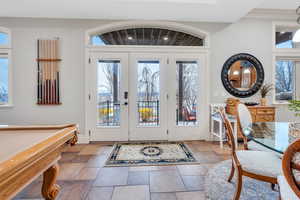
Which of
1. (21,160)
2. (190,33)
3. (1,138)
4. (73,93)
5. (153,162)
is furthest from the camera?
(190,33)

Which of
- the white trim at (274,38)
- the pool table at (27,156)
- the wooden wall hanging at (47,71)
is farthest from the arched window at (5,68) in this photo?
the white trim at (274,38)

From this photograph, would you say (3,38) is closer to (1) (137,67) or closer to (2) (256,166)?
(1) (137,67)

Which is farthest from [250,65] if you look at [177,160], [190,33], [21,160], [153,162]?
→ [21,160]

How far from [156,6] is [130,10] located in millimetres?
545

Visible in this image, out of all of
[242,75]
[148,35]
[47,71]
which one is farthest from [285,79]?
[47,71]

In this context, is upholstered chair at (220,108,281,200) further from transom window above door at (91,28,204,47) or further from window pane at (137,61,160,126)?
transom window above door at (91,28,204,47)

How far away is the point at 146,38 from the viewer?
404 centimetres

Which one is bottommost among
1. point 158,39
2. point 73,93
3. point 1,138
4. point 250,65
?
point 1,138

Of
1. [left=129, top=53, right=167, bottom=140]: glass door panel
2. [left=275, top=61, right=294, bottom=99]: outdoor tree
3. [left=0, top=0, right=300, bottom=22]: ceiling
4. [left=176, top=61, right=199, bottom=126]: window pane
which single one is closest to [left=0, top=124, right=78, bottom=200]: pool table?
[left=129, top=53, right=167, bottom=140]: glass door panel

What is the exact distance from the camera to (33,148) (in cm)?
104

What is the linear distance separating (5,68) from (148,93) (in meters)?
3.33

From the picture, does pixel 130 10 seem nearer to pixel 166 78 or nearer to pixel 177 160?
pixel 166 78

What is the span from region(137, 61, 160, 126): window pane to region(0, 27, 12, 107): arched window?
289cm

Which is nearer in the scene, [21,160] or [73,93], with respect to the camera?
[21,160]
